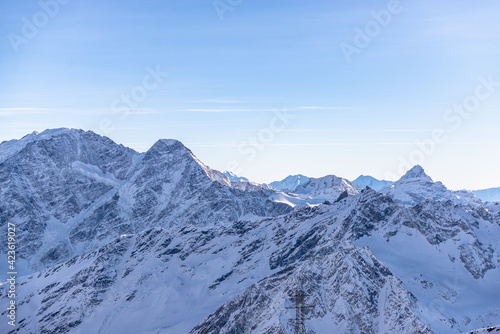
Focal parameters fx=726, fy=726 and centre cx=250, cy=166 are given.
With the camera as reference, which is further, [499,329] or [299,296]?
[299,296]
